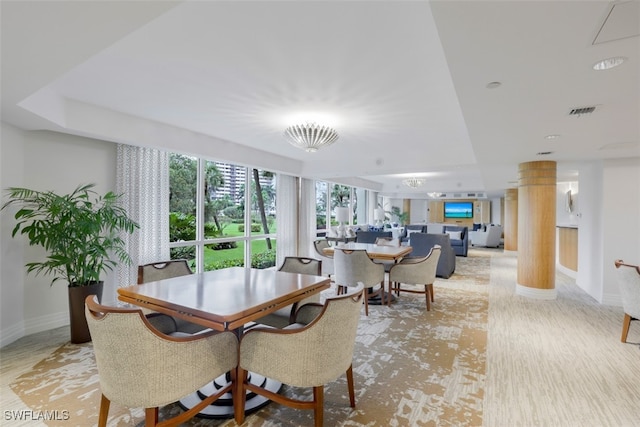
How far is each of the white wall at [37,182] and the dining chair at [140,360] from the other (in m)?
2.50

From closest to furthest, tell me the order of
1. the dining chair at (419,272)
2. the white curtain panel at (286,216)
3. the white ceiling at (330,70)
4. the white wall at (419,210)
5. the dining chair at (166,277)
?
1. the white ceiling at (330,70)
2. the dining chair at (166,277)
3. the dining chair at (419,272)
4. the white curtain panel at (286,216)
5. the white wall at (419,210)

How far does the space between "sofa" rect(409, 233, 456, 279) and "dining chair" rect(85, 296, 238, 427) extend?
4.96 m

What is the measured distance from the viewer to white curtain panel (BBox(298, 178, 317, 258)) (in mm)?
7391

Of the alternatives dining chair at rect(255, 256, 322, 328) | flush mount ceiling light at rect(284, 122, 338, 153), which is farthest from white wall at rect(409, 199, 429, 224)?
dining chair at rect(255, 256, 322, 328)

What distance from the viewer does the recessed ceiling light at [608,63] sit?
1697 mm

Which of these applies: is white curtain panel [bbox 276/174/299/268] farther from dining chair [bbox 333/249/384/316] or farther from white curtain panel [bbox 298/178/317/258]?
dining chair [bbox 333/249/384/316]

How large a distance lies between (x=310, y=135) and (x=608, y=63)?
94.3 inches

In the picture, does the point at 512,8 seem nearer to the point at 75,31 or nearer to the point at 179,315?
the point at 75,31

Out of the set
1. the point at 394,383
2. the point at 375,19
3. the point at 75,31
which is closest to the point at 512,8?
the point at 375,19

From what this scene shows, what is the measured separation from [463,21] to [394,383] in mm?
2372

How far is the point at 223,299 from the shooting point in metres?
1.95

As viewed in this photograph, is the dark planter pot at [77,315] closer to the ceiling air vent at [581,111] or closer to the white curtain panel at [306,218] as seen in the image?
the white curtain panel at [306,218]

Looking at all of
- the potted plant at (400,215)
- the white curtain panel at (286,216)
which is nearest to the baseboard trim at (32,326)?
the white curtain panel at (286,216)

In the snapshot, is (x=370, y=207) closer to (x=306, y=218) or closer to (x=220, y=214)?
(x=306, y=218)
